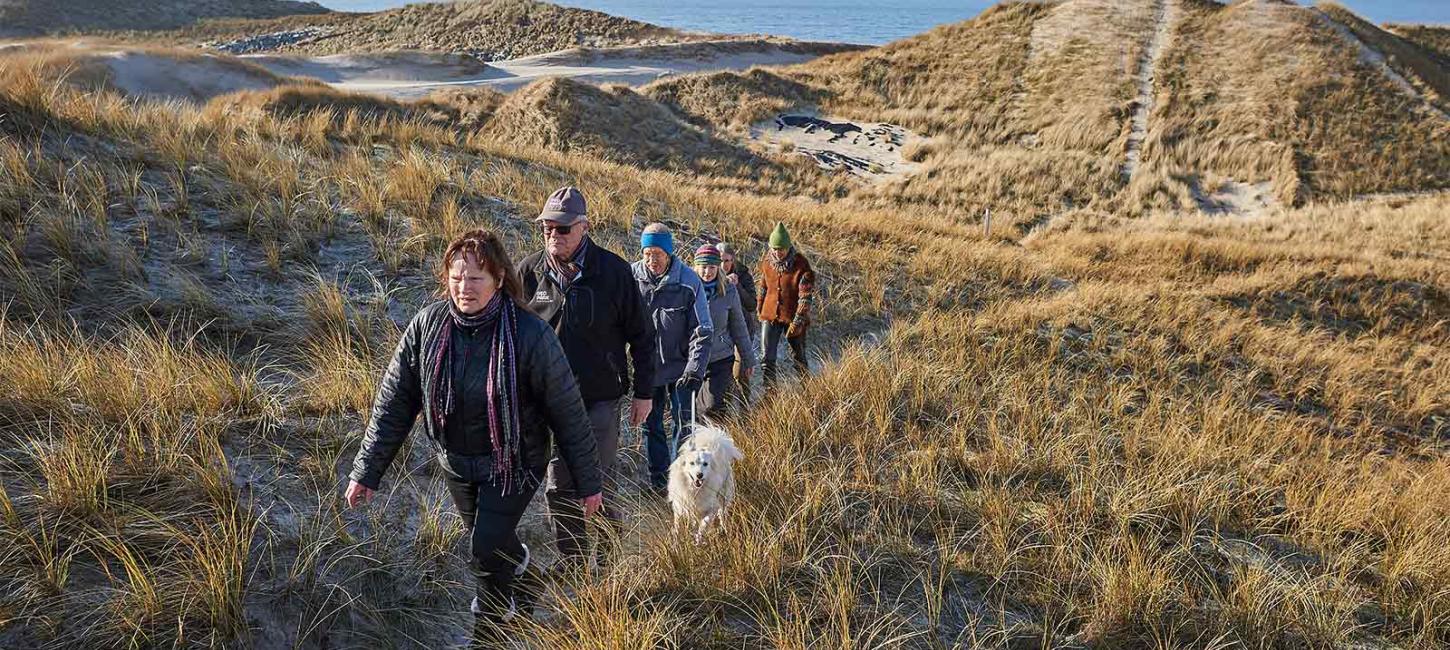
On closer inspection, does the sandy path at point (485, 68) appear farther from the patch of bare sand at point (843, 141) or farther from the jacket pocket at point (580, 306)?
the jacket pocket at point (580, 306)

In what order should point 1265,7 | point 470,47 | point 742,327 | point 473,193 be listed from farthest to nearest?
point 470,47 → point 1265,7 → point 473,193 → point 742,327

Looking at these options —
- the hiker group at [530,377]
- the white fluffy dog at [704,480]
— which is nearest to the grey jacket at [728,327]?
the hiker group at [530,377]

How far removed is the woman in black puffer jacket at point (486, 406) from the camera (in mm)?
2531

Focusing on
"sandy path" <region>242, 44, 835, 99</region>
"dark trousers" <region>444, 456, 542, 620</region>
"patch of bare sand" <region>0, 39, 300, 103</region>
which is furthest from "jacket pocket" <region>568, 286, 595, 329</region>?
"sandy path" <region>242, 44, 835, 99</region>

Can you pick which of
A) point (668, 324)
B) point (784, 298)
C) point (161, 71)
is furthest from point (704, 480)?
point (161, 71)

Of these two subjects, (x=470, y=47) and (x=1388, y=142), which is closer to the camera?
(x=1388, y=142)

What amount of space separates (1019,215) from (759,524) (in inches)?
783

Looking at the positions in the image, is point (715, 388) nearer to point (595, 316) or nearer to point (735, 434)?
point (735, 434)

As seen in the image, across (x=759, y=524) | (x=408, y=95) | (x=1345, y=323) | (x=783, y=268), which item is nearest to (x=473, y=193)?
(x=783, y=268)

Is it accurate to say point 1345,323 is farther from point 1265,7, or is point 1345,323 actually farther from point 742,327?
point 1265,7

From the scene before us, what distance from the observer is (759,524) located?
3.30 m

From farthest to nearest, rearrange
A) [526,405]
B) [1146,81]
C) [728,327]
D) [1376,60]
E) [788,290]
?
[1146,81], [1376,60], [788,290], [728,327], [526,405]

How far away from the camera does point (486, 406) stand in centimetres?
255

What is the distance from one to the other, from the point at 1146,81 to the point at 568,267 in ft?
104
